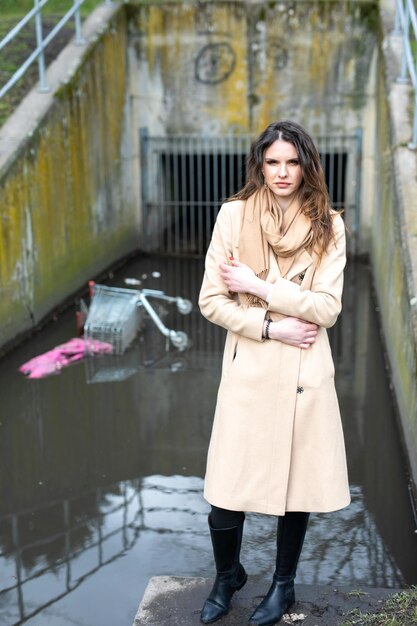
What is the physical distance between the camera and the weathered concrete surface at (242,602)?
342 centimetres

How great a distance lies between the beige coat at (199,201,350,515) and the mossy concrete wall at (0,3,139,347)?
4.39 metres

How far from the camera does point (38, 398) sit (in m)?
6.43

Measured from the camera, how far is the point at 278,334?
3090 millimetres

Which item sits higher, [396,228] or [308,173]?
[308,173]

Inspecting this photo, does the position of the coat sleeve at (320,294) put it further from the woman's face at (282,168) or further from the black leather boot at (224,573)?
the black leather boot at (224,573)

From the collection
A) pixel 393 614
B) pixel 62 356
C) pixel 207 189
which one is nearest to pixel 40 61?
pixel 62 356

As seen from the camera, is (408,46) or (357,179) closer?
(408,46)

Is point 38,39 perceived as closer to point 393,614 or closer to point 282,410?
point 282,410

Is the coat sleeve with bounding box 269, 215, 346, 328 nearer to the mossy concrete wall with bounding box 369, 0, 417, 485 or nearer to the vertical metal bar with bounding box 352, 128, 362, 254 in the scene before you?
the mossy concrete wall with bounding box 369, 0, 417, 485

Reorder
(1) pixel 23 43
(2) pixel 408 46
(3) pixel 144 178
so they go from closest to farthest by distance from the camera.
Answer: (2) pixel 408 46
(1) pixel 23 43
(3) pixel 144 178

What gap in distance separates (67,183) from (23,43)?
2.49 metres

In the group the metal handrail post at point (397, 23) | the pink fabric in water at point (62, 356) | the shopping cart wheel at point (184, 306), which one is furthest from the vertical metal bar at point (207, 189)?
the pink fabric in water at point (62, 356)

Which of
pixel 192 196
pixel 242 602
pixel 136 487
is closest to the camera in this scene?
pixel 242 602

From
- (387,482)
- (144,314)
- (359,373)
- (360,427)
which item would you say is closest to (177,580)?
(387,482)
